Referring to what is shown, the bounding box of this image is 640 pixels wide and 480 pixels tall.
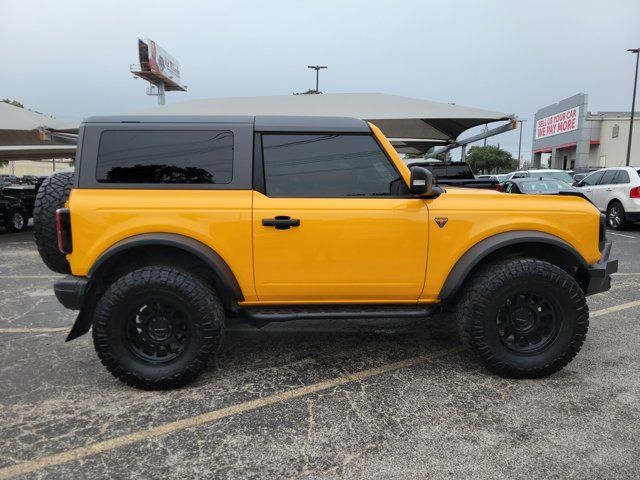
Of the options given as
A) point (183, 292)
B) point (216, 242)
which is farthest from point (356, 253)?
point (183, 292)

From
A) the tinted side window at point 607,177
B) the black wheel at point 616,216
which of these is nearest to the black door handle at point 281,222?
the black wheel at point 616,216

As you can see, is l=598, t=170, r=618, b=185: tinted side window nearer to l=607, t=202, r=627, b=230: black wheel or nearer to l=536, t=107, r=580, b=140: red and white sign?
l=607, t=202, r=627, b=230: black wheel

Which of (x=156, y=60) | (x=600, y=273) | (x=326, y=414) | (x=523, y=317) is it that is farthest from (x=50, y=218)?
(x=156, y=60)

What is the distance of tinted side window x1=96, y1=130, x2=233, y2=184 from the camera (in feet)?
10.6

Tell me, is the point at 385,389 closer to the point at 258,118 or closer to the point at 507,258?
the point at 507,258

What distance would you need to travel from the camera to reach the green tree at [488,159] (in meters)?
67.4

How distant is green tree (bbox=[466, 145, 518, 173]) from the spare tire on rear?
68.2 metres

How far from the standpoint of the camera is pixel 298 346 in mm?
4109

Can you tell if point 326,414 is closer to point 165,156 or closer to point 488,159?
point 165,156

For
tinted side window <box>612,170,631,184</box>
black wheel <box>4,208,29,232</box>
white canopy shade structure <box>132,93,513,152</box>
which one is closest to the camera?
white canopy shade structure <box>132,93,513,152</box>

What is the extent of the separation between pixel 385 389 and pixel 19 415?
2342mm

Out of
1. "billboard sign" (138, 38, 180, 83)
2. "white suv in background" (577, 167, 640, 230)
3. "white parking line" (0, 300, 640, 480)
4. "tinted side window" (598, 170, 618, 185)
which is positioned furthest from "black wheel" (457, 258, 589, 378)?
"billboard sign" (138, 38, 180, 83)

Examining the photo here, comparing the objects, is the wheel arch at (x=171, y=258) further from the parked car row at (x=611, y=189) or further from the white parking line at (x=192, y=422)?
the parked car row at (x=611, y=189)

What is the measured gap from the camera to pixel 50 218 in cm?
339
